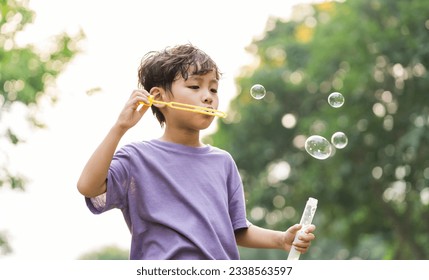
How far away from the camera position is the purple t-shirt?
8.11 ft

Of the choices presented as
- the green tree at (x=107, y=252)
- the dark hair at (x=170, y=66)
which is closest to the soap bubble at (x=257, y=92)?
the dark hair at (x=170, y=66)

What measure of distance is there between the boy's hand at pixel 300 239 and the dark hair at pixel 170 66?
0.52 m

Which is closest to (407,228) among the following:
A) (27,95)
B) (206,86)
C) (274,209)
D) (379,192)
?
(379,192)

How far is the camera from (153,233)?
249 centimetres

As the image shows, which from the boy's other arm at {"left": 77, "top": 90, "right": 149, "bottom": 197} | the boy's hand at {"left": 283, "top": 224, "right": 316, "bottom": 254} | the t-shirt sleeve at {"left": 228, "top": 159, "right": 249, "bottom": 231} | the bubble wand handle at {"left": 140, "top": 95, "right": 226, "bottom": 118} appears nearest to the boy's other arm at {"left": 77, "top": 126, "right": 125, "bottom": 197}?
the boy's other arm at {"left": 77, "top": 90, "right": 149, "bottom": 197}

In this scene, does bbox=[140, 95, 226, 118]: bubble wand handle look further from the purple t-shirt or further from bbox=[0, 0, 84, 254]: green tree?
bbox=[0, 0, 84, 254]: green tree

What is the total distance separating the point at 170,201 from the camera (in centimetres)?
253

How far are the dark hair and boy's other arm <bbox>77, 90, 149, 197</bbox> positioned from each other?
25cm

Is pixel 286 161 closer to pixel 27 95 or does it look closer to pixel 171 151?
pixel 27 95

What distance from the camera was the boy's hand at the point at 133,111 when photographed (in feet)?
7.95

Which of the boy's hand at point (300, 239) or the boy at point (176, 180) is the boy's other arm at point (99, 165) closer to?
the boy at point (176, 180)

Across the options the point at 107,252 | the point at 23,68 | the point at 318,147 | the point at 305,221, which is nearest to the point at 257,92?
the point at 318,147

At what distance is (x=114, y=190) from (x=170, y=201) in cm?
16

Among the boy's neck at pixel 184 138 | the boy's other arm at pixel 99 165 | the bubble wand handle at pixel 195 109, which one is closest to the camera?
the boy's other arm at pixel 99 165
